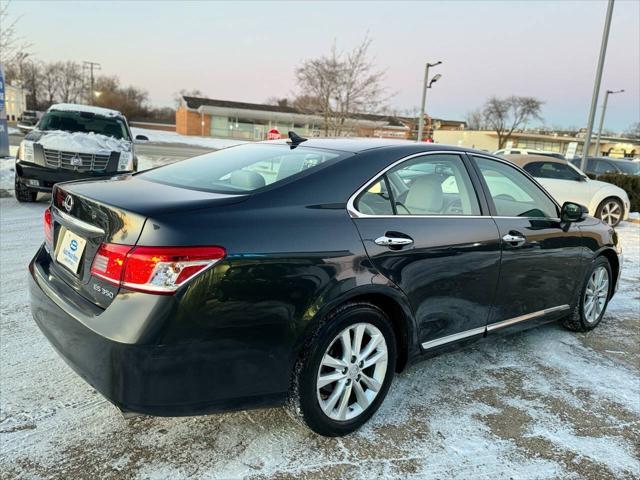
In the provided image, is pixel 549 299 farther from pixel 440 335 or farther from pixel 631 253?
pixel 631 253

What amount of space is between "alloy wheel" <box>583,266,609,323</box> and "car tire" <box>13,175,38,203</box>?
844 cm

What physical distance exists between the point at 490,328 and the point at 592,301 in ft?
5.31

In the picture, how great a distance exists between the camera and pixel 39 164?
8141 millimetres

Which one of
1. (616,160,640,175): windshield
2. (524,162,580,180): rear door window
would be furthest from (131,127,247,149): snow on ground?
(524,162,580,180): rear door window

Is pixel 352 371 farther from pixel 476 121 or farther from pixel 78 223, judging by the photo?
pixel 476 121

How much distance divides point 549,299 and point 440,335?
51.7 inches

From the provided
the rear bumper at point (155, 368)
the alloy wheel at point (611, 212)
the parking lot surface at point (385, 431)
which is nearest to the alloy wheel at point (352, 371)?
the parking lot surface at point (385, 431)

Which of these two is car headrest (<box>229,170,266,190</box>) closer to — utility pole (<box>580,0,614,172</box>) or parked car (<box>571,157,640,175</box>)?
utility pole (<box>580,0,614,172</box>)

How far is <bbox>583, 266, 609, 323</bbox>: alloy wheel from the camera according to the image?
4.35 m

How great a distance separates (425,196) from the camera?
3.07 meters

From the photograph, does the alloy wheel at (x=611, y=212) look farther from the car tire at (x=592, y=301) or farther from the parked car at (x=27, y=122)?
the parked car at (x=27, y=122)

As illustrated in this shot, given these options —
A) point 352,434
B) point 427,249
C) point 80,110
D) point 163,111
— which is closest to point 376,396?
point 352,434

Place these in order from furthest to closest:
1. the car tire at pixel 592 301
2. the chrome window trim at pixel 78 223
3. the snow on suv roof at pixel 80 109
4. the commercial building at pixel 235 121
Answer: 1. the commercial building at pixel 235 121
2. the snow on suv roof at pixel 80 109
3. the car tire at pixel 592 301
4. the chrome window trim at pixel 78 223

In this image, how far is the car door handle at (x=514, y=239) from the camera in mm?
3339
